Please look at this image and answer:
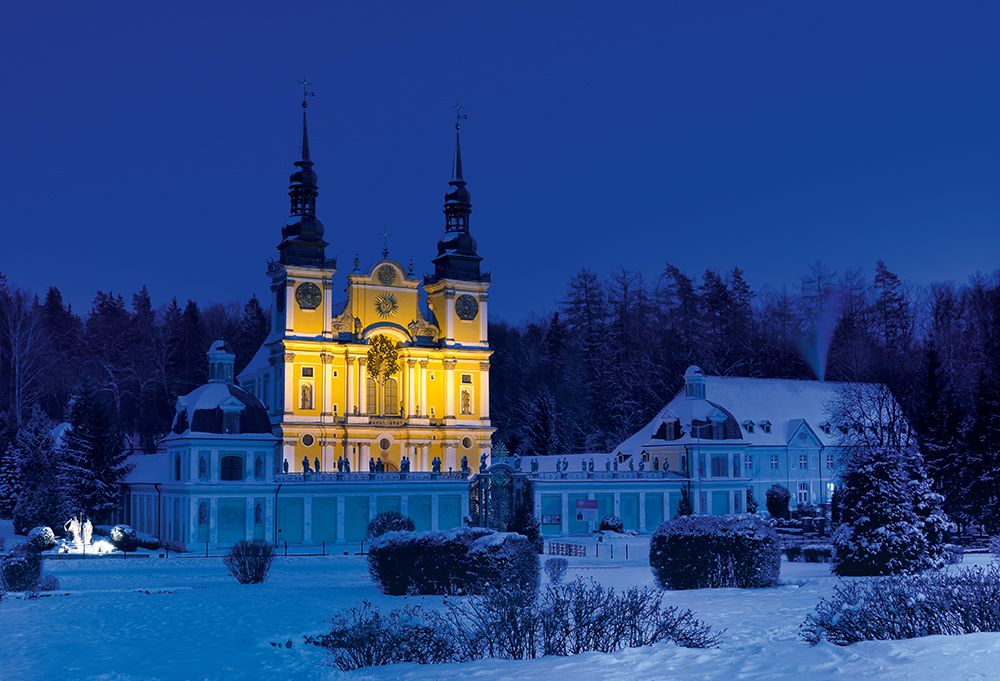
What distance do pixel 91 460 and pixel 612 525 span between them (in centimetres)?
2758

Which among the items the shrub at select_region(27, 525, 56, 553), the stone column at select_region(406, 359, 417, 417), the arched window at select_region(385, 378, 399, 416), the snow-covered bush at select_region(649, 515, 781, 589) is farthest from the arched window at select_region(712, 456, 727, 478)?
the shrub at select_region(27, 525, 56, 553)

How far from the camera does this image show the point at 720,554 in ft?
90.3

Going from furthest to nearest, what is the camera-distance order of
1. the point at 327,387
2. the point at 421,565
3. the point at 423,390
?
1. the point at 423,390
2. the point at 327,387
3. the point at 421,565

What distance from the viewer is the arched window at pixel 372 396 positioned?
69.9m

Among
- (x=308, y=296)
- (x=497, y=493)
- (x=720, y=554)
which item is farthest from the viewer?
(x=308, y=296)

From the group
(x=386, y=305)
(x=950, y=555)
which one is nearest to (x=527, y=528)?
(x=950, y=555)

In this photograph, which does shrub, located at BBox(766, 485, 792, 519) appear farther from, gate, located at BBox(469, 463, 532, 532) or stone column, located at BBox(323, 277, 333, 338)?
stone column, located at BBox(323, 277, 333, 338)

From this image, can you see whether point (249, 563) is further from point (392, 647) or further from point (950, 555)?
point (950, 555)

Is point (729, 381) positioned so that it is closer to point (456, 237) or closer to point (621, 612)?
point (456, 237)

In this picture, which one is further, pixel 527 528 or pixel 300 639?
pixel 527 528

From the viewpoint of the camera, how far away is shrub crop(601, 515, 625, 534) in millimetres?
58375

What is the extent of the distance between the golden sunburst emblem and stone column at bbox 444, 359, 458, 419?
488 centimetres

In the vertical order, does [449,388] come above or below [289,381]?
below

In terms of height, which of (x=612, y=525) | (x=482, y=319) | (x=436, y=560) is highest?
(x=482, y=319)
